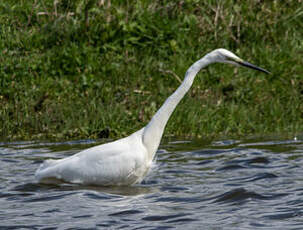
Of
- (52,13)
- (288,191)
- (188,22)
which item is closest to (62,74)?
(52,13)

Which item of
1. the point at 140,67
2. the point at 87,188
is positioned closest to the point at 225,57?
the point at 87,188

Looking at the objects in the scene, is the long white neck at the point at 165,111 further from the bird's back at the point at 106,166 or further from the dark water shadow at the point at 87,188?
the dark water shadow at the point at 87,188

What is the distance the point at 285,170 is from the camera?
685 centimetres

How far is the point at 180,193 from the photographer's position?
20.0 feet

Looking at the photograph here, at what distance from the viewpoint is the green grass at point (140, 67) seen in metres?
9.20

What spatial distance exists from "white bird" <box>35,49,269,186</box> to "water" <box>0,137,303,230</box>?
113 mm

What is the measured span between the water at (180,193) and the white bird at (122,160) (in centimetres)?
11

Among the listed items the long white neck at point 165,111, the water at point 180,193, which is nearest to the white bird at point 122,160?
the long white neck at point 165,111

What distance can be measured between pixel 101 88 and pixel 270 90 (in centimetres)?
248

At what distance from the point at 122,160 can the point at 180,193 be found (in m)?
0.67

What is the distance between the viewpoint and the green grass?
30.2 feet

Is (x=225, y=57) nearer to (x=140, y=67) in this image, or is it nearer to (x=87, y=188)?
(x=87, y=188)

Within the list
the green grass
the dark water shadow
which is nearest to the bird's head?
the dark water shadow

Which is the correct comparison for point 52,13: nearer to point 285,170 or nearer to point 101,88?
point 101,88
